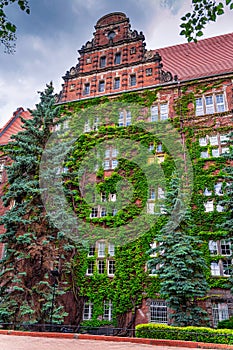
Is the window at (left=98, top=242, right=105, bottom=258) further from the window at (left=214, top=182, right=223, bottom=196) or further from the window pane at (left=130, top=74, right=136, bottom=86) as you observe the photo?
the window pane at (left=130, top=74, right=136, bottom=86)

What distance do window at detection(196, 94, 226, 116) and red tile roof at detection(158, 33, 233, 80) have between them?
72.6 inches

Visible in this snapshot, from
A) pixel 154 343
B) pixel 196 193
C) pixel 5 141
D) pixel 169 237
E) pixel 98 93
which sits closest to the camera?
pixel 154 343

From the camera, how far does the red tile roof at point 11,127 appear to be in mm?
27519

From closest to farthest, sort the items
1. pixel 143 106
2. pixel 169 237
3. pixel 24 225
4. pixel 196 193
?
pixel 169 237, pixel 24 225, pixel 196 193, pixel 143 106

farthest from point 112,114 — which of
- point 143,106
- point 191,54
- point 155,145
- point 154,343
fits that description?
point 154,343

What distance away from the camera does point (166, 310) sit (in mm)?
16156

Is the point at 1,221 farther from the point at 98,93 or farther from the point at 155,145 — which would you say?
the point at 98,93

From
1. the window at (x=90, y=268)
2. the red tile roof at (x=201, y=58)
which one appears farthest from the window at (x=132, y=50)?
the window at (x=90, y=268)

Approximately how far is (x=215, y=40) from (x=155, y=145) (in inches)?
578

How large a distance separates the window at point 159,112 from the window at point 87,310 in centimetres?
1292

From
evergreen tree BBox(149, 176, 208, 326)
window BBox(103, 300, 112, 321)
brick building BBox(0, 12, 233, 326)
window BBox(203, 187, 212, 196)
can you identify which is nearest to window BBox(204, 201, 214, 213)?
brick building BBox(0, 12, 233, 326)

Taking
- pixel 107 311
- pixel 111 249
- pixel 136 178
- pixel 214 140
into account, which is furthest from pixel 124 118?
pixel 107 311

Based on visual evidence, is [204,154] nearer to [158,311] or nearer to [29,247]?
[158,311]

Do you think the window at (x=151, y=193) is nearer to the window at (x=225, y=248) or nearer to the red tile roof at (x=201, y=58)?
the window at (x=225, y=248)
